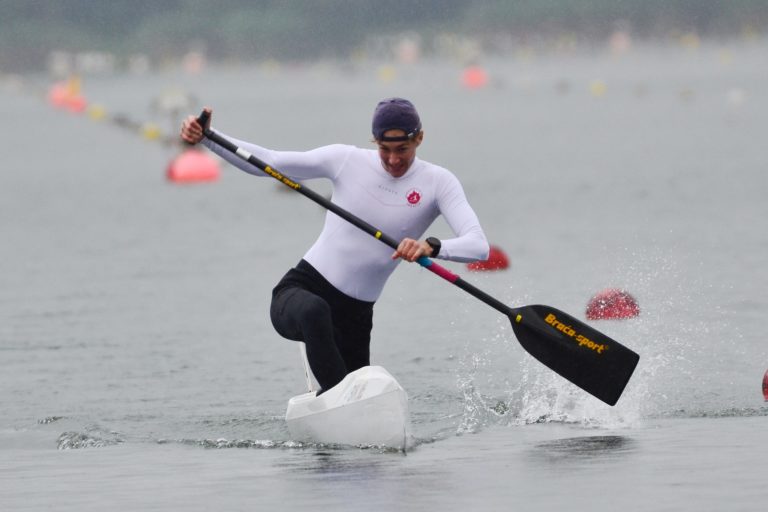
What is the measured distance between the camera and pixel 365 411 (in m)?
9.51

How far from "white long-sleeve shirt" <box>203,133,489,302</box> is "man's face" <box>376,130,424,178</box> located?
0.10m

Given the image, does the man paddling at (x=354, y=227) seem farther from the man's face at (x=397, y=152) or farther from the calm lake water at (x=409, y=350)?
the calm lake water at (x=409, y=350)

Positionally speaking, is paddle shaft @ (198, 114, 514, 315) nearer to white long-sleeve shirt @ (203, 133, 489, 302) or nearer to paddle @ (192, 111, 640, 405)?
white long-sleeve shirt @ (203, 133, 489, 302)

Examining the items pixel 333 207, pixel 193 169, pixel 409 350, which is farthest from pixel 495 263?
pixel 193 169

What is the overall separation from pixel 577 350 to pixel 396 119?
1804mm

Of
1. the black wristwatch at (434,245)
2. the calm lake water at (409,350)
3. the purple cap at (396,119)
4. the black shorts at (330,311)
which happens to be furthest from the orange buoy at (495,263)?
the black wristwatch at (434,245)

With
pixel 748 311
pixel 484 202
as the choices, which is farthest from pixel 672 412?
pixel 484 202

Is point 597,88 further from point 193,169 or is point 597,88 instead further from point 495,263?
point 495,263

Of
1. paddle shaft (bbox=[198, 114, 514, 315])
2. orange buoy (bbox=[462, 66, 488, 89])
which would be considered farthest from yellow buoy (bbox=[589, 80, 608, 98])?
paddle shaft (bbox=[198, 114, 514, 315])

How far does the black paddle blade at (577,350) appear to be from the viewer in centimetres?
1011

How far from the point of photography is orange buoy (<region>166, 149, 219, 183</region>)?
34375 millimetres

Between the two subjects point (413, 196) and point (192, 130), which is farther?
point (413, 196)

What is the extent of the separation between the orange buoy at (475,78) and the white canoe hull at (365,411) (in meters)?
96.4

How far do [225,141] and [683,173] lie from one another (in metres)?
24.0
